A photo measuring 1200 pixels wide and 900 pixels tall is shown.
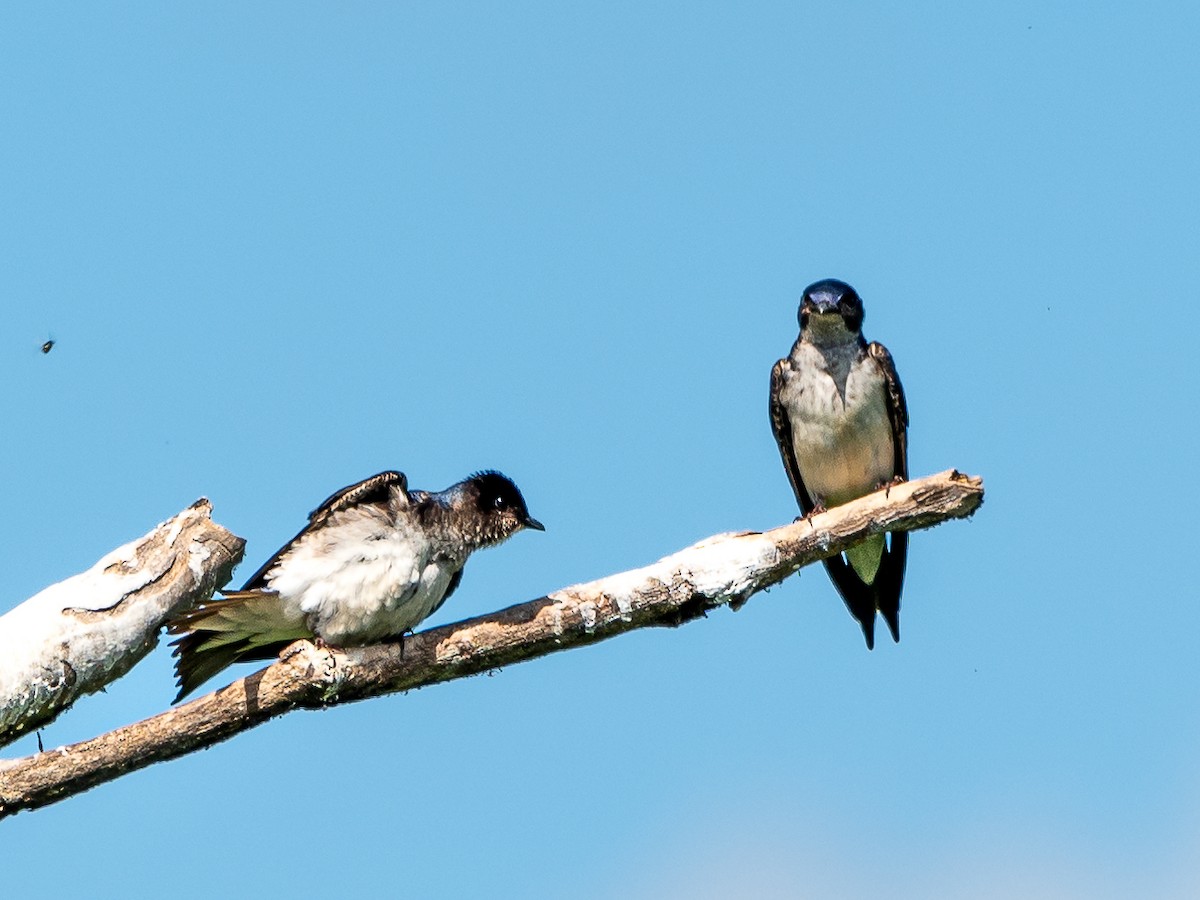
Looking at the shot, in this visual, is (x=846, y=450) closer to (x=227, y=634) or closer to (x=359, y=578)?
(x=359, y=578)

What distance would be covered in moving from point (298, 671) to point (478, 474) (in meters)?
2.19

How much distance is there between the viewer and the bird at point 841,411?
11.6 meters

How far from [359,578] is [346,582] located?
0.08 m

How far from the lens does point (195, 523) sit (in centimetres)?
963

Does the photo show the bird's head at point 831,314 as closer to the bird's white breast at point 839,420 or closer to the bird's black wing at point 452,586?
the bird's white breast at point 839,420

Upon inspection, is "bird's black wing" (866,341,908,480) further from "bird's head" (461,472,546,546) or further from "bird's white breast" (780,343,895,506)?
"bird's head" (461,472,546,546)

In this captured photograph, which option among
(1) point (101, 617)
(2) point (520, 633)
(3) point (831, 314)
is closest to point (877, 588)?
(3) point (831, 314)

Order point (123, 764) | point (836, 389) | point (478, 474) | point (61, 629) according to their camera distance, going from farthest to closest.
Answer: point (836, 389) < point (478, 474) < point (61, 629) < point (123, 764)

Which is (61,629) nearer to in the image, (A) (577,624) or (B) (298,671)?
(B) (298,671)

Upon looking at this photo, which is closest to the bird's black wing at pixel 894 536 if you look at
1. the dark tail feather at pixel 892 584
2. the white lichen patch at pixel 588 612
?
the dark tail feather at pixel 892 584

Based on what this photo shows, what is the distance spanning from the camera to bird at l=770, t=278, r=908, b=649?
1160 centimetres

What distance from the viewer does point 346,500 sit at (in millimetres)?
9898

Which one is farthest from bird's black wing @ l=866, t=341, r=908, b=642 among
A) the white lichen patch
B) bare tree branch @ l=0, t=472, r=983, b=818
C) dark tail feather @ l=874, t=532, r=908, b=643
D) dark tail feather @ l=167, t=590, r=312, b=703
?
dark tail feather @ l=167, t=590, r=312, b=703

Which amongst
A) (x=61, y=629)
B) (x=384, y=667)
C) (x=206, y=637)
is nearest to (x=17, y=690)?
(x=61, y=629)
